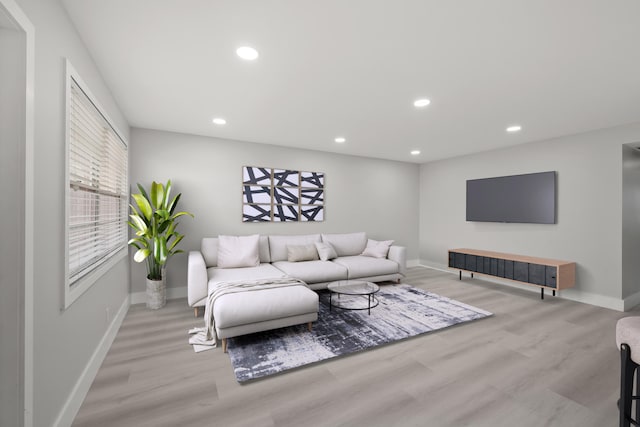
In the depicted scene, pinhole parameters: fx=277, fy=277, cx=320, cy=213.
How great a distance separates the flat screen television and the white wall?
139 mm

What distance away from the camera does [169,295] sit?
4070 mm

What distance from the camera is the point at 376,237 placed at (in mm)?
5977

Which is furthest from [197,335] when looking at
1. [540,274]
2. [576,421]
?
[540,274]

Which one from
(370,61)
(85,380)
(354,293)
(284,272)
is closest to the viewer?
(85,380)

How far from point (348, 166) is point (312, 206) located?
1.17 metres

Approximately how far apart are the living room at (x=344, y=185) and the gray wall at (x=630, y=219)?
0.12ft

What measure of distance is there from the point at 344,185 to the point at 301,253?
183 centimetres

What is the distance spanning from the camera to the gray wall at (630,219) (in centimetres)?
368

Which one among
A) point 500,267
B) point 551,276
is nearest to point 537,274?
point 551,276

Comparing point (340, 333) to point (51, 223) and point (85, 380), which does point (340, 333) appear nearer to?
point (85, 380)

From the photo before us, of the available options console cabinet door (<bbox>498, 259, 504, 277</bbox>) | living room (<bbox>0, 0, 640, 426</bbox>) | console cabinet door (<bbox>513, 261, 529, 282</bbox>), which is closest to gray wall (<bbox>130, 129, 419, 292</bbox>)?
living room (<bbox>0, 0, 640, 426</bbox>)

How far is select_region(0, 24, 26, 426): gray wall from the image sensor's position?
1149mm

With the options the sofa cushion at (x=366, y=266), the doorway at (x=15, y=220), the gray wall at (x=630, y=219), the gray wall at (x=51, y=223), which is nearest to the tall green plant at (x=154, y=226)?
the gray wall at (x=51, y=223)

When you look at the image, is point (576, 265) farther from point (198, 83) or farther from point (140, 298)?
point (140, 298)
